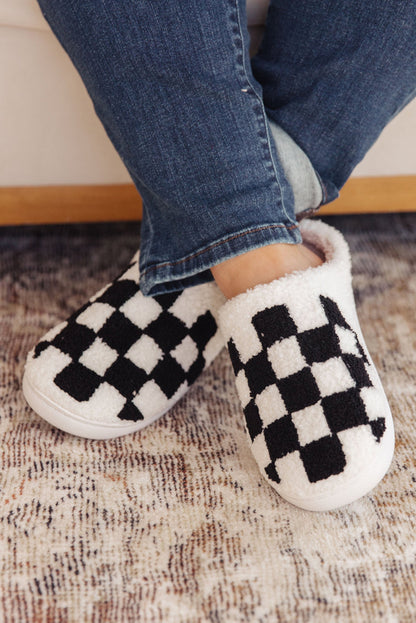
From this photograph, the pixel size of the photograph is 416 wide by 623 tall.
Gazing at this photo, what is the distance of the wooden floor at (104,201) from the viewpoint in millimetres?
648

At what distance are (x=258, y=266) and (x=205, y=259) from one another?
0.04 meters

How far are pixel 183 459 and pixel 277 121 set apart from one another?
1.04ft

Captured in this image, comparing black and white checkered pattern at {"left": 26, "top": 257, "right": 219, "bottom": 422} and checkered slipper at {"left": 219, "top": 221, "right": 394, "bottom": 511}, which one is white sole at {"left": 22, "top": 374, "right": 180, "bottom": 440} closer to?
black and white checkered pattern at {"left": 26, "top": 257, "right": 219, "bottom": 422}

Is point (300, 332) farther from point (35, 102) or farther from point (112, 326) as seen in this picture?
point (35, 102)

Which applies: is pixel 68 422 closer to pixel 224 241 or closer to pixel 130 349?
pixel 130 349

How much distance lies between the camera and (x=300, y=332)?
436 millimetres

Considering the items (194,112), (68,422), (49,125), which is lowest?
(68,422)

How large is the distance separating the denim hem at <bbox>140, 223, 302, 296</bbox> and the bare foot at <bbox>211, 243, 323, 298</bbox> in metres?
0.01

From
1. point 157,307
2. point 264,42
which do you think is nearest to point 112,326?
point 157,307

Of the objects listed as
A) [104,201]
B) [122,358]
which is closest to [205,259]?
[122,358]

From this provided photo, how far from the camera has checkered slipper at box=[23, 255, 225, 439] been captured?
478 millimetres

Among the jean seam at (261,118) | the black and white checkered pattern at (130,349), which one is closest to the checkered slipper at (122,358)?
Answer: the black and white checkered pattern at (130,349)

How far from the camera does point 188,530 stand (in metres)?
0.44

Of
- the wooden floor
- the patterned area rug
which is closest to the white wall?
the wooden floor
